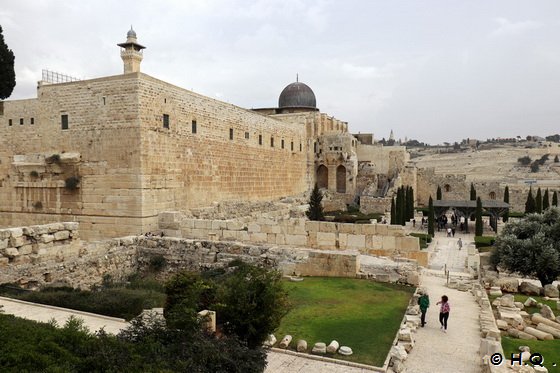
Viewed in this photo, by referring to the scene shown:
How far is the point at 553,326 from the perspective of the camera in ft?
28.7

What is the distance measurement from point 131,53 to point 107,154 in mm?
8541

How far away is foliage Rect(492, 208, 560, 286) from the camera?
44.6 ft

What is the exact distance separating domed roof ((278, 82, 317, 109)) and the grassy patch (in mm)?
32700

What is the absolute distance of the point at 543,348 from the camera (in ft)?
24.2

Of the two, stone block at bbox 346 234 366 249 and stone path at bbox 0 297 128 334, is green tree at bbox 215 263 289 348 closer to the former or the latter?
stone path at bbox 0 297 128 334

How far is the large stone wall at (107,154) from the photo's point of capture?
13609 millimetres

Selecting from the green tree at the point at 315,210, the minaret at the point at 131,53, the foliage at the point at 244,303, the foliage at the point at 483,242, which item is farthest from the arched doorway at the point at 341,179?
the foliage at the point at 244,303

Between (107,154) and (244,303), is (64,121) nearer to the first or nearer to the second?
(107,154)

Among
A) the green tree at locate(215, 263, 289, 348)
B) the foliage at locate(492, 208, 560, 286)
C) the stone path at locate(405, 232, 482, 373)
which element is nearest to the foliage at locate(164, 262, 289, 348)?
the green tree at locate(215, 263, 289, 348)

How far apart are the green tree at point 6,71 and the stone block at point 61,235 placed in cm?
1752

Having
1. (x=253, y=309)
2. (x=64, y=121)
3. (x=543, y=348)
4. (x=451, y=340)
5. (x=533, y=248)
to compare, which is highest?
(x=64, y=121)

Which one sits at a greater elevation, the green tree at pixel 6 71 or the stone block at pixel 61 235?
the green tree at pixel 6 71

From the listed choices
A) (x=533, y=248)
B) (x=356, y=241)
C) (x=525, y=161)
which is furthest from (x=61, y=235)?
(x=525, y=161)

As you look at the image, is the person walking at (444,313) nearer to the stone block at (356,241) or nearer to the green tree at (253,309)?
the green tree at (253,309)
